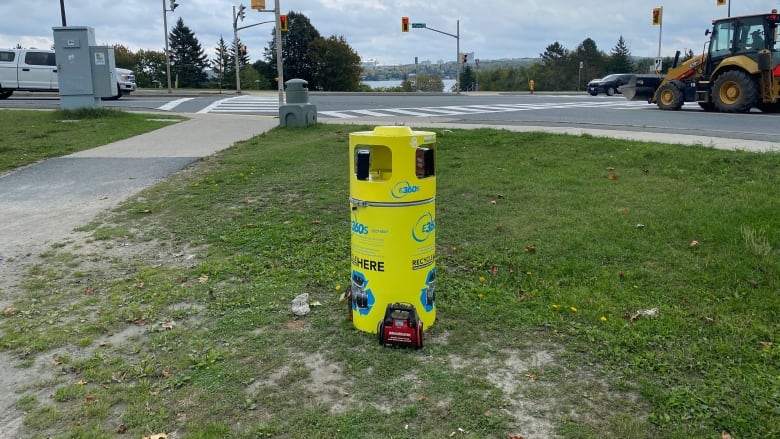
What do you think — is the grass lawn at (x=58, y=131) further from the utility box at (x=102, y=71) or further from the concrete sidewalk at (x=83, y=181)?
the utility box at (x=102, y=71)

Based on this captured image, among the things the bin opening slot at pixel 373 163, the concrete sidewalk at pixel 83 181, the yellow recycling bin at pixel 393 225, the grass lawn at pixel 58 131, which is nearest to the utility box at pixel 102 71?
the grass lawn at pixel 58 131

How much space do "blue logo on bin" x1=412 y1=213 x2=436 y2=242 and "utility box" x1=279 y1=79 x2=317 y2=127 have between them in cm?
1121

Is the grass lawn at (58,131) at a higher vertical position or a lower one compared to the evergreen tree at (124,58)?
lower

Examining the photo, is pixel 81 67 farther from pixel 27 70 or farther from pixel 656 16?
pixel 656 16

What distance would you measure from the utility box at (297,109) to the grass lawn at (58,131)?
357cm

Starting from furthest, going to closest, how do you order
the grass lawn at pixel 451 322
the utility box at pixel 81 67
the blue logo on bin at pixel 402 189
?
the utility box at pixel 81 67, the blue logo on bin at pixel 402 189, the grass lawn at pixel 451 322

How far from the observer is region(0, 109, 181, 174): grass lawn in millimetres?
11797

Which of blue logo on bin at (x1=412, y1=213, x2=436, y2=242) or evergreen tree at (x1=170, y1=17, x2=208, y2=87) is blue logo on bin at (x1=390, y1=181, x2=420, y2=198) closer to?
blue logo on bin at (x1=412, y1=213, x2=436, y2=242)

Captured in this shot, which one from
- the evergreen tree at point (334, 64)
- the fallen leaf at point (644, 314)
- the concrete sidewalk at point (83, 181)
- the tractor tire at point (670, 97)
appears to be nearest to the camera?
the fallen leaf at point (644, 314)

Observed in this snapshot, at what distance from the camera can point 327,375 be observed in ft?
12.0

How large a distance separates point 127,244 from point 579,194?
509cm

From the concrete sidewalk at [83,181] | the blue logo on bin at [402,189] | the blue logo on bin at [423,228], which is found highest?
the blue logo on bin at [402,189]

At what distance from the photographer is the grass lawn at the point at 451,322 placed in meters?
3.22

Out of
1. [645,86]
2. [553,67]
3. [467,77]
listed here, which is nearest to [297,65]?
[467,77]
